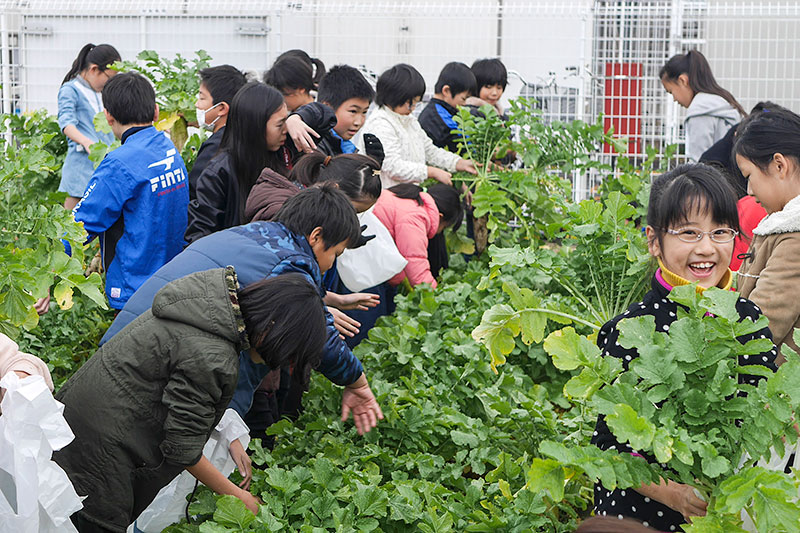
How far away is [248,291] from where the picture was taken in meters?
2.36

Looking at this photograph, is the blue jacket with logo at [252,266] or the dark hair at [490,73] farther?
the dark hair at [490,73]

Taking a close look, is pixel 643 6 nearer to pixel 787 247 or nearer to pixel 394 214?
pixel 394 214

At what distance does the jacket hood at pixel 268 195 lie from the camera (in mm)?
3325

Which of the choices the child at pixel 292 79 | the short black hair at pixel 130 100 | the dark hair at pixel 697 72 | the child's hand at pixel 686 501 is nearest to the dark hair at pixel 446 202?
the child at pixel 292 79

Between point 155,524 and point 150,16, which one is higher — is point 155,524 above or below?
below

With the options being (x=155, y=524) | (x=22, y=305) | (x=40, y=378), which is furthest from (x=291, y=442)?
(x=40, y=378)

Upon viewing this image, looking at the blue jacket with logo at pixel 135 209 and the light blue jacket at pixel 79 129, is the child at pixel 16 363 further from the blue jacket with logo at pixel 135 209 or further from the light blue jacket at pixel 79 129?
the light blue jacket at pixel 79 129

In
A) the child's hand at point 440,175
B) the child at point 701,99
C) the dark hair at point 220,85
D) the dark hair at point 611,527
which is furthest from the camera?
the child at point 701,99

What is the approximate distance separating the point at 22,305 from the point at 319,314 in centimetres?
120

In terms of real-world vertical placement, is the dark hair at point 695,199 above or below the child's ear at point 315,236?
above

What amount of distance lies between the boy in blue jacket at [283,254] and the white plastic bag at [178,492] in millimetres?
142

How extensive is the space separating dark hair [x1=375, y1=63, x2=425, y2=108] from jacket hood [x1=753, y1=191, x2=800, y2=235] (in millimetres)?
2894

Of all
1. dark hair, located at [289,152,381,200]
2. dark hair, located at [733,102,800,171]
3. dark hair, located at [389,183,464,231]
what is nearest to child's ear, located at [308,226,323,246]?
dark hair, located at [289,152,381,200]

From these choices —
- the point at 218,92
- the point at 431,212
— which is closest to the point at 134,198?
the point at 218,92
